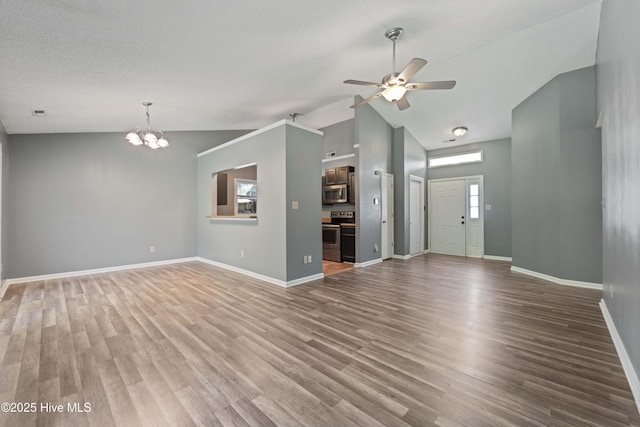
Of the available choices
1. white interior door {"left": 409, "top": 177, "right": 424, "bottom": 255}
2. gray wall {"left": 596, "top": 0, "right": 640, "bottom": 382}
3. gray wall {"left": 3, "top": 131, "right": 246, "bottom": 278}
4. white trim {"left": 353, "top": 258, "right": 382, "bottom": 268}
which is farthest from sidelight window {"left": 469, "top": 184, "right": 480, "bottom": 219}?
gray wall {"left": 3, "top": 131, "right": 246, "bottom": 278}

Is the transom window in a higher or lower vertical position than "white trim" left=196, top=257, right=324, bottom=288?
higher

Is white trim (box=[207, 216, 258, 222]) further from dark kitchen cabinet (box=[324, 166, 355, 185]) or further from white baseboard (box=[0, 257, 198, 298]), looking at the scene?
dark kitchen cabinet (box=[324, 166, 355, 185])

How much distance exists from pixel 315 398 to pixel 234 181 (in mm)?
Answer: 6611

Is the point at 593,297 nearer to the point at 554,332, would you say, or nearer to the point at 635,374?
the point at 554,332

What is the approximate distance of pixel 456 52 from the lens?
359cm

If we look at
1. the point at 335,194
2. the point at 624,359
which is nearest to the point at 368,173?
the point at 335,194

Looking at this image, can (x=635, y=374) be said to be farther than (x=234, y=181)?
No

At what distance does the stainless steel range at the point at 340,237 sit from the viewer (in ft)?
19.6

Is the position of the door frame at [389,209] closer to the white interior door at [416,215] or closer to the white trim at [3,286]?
the white interior door at [416,215]

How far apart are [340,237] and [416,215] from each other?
2.44 meters

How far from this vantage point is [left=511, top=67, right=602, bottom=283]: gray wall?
4051 millimetres

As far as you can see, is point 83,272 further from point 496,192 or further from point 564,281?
point 496,192

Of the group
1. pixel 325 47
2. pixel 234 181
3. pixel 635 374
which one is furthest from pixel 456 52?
pixel 234 181

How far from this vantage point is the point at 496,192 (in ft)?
21.5
